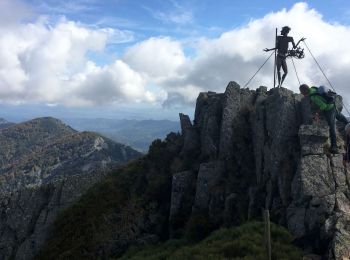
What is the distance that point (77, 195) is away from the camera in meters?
37.8

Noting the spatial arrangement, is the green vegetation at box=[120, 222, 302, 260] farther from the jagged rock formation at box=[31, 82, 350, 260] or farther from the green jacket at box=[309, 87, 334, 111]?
the green jacket at box=[309, 87, 334, 111]

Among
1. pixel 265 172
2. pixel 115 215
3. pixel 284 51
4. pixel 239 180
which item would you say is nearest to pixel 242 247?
pixel 265 172

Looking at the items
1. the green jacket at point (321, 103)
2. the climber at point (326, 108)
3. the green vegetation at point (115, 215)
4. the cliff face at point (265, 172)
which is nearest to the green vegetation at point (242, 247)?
the cliff face at point (265, 172)

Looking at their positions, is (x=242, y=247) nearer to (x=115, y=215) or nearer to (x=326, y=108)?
(x=326, y=108)

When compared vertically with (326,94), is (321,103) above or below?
below

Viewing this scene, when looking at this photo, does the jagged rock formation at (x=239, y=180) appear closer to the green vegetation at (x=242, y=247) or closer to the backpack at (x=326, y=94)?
the green vegetation at (x=242, y=247)

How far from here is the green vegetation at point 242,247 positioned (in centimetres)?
1930

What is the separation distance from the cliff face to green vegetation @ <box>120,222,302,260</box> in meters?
0.96

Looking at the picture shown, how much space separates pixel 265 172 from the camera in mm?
26484

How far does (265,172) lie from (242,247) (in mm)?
7251

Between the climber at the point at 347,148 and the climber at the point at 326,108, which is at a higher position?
the climber at the point at 326,108

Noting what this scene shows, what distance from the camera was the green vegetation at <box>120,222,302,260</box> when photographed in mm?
19297

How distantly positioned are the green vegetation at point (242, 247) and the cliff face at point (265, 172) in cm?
96

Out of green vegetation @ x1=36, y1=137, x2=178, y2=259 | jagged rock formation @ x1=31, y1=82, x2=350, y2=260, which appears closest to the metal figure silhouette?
jagged rock formation @ x1=31, y1=82, x2=350, y2=260
